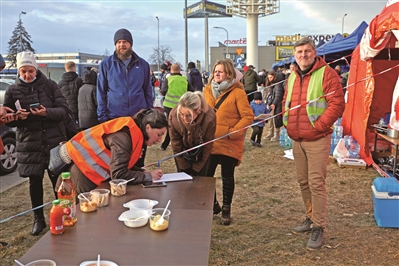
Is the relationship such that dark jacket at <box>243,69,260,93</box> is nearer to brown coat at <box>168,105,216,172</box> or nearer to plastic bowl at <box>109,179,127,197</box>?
brown coat at <box>168,105,216,172</box>

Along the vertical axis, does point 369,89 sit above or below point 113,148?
above

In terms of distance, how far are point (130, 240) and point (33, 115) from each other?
225cm

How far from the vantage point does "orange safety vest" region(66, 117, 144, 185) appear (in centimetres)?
261

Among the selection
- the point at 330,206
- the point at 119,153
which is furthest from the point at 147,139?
the point at 330,206

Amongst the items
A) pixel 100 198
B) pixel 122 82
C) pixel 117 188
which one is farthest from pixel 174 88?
pixel 100 198

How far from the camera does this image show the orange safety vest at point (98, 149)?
2.61 metres

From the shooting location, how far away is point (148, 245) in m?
1.71

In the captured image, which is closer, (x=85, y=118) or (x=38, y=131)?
(x=38, y=131)

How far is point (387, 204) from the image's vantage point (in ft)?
12.9

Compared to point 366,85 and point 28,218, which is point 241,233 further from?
point 366,85

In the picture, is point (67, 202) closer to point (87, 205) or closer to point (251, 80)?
point (87, 205)

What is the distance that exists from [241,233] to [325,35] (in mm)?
53478

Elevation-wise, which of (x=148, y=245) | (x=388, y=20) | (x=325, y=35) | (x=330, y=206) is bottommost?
(x=330, y=206)

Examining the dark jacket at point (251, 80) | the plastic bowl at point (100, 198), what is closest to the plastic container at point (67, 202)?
the plastic bowl at point (100, 198)
